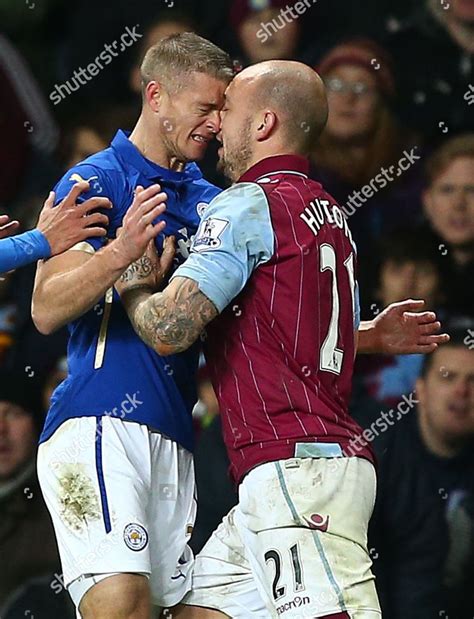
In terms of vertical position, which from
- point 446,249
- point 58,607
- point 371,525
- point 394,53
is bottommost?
point 371,525

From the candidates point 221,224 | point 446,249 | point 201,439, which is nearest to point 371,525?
point 201,439

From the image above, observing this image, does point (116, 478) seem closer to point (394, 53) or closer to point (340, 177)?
point (340, 177)

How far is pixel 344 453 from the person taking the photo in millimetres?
3375

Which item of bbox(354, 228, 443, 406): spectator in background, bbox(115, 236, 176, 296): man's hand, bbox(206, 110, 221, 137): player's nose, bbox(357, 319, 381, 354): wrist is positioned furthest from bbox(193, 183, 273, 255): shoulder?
bbox(354, 228, 443, 406): spectator in background

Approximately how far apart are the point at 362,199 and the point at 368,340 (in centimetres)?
207

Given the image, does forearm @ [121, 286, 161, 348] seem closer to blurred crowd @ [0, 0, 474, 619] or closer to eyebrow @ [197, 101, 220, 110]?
eyebrow @ [197, 101, 220, 110]

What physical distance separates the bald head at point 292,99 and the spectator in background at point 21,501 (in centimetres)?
276

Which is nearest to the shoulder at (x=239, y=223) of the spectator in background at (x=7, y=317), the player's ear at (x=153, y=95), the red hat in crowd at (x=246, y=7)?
the player's ear at (x=153, y=95)

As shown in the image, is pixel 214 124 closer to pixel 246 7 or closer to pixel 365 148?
pixel 365 148

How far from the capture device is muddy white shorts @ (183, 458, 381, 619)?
322 cm

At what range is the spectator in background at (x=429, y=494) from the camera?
17.9 ft

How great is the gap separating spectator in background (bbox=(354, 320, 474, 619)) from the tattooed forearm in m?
2.34

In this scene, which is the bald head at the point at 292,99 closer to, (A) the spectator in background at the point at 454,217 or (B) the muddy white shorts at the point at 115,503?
(B) the muddy white shorts at the point at 115,503

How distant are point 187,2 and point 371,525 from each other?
269 centimetres
